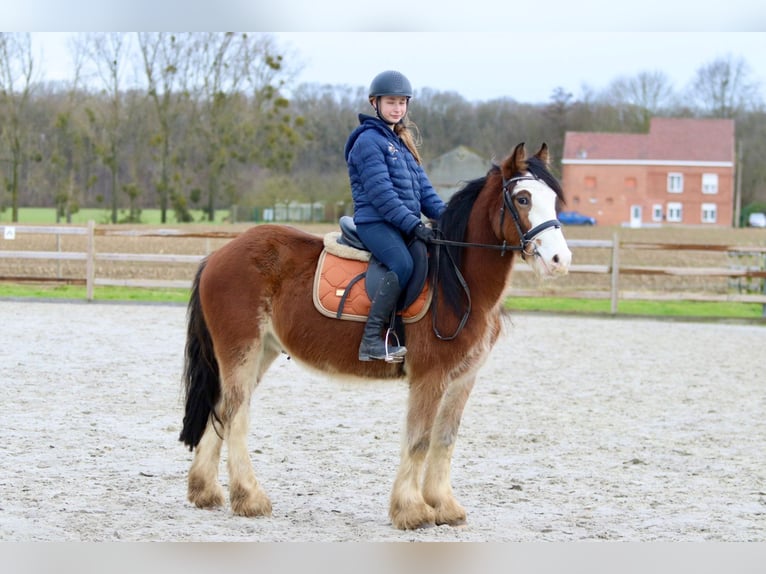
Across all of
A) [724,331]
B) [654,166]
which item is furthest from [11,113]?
[654,166]

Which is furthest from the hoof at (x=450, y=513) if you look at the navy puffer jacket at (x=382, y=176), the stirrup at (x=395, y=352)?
the navy puffer jacket at (x=382, y=176)

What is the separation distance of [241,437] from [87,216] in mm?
34535

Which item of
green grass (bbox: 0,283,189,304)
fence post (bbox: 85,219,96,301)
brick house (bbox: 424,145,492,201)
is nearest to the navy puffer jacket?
green grass (bbox: 0,283,189,304)

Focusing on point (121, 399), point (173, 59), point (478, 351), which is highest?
point (173, 59)

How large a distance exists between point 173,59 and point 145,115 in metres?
2.67

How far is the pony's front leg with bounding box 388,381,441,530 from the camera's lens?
15.0 ft

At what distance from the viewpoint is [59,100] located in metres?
32.8

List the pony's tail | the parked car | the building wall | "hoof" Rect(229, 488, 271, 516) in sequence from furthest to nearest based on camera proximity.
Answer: the building wall
the parked car
the pony's tail
"hoof" Rect(229, 488, 271, 516)

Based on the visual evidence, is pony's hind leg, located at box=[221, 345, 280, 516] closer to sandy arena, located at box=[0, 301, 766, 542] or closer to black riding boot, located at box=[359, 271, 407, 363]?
sandy arena, located at box=[0, 301, 766, 542]

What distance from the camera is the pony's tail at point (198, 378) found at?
5070 mm

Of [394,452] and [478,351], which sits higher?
[478,351]

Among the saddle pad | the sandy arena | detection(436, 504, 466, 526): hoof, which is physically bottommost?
the sandy arena

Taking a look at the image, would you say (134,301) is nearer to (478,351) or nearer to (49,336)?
(49,336)

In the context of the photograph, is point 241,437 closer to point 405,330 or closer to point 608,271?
point 405,330
